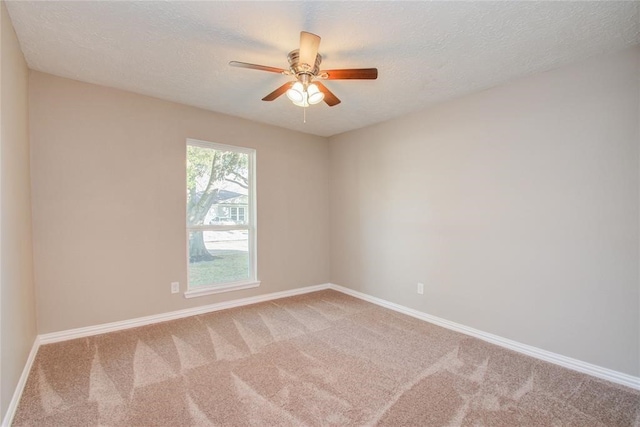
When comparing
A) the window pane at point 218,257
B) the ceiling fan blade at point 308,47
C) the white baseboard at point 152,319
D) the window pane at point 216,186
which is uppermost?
the ceiling fan blade at point 308,47

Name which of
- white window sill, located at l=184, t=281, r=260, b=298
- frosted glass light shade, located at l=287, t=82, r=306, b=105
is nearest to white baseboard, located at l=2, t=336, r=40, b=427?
white window sill, located at l=184, t=281, r=260, b=298

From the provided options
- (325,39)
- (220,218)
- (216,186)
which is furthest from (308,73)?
(220,218)

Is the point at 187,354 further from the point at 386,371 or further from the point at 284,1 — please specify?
the point at 284,1

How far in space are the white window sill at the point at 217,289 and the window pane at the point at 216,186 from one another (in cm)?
80

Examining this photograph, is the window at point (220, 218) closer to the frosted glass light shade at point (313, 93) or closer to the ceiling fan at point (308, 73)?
the ceiling fan at point (308, 73)

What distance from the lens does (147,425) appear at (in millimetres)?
1743

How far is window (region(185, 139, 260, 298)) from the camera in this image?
3.64 meters

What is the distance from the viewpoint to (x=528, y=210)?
2.67 m

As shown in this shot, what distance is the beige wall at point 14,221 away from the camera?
1.74 meters

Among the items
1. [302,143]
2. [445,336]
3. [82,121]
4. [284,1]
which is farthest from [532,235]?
[82,121]

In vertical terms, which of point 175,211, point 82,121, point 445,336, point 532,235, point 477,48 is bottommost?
point 445,336

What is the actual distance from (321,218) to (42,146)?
11.0 feet

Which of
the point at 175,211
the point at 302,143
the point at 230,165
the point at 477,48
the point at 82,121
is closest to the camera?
the point at 477,48

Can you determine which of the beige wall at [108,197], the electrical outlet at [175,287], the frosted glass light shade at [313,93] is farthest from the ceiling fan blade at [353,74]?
the electrical outlet at [175,287]
